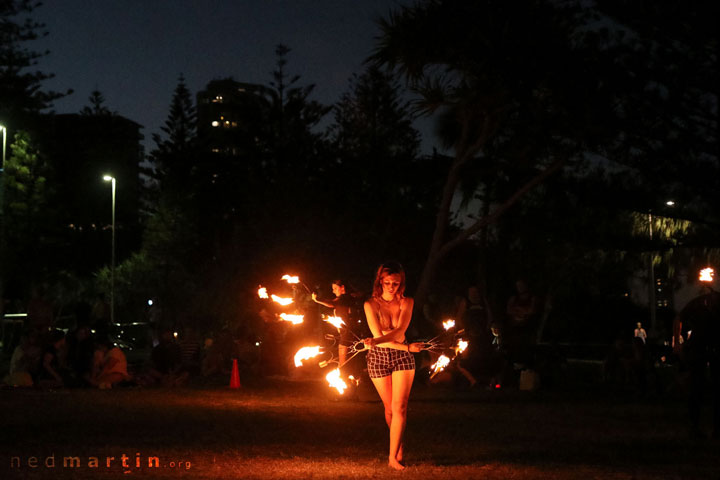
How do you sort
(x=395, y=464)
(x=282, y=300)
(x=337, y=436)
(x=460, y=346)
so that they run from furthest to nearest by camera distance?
(x=282, y=300)
(x=337, y=436)
(x=460, y=346)
(x=395, y=464)

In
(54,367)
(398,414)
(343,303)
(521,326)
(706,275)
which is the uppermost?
(706,275)

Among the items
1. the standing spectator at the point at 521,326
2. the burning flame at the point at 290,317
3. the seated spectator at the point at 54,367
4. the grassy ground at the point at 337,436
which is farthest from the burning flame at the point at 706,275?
the seated spectator at the point at 54,367

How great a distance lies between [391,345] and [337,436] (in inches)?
106

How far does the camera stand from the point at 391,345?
895 cm

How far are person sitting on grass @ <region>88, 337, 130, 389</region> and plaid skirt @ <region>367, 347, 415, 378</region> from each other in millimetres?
10141

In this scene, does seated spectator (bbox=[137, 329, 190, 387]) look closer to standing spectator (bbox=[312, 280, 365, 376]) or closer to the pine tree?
standing spectator (bbox=[312, 280, 365, 376])

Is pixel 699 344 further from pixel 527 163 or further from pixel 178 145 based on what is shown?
pixel 178 145

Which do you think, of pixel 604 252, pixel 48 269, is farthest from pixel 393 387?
pixel 48 269

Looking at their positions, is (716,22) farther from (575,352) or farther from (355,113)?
(355,113)

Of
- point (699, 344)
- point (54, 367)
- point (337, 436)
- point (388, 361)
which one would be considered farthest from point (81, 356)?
point (699, 344)

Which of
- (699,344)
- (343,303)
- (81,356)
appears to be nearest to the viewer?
(699,344)

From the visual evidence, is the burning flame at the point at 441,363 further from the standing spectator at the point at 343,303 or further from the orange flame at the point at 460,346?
the standing spectator at the point at 343,303

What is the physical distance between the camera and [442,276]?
1816 inches

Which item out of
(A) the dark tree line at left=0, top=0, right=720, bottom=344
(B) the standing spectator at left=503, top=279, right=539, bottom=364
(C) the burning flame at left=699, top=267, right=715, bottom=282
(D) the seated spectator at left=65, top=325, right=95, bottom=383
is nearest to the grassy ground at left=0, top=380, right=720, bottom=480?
(D) the seated spectator at left=65, top=325, right=95, bottom=383
